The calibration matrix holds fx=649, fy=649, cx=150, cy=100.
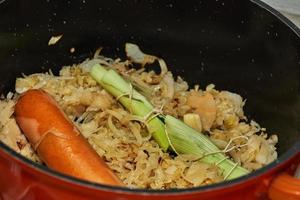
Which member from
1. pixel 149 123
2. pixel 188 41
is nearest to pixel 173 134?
pixel 149 123

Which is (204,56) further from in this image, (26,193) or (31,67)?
(26,193)

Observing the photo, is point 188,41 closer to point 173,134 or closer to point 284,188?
point 173,134

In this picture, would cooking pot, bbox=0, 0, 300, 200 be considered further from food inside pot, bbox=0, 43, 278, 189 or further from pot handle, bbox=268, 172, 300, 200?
pot handle, bbox=268, 172, 300, 200

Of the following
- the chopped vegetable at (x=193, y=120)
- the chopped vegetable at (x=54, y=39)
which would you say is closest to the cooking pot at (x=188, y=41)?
the chopped vegetable at (x=54, y=39)

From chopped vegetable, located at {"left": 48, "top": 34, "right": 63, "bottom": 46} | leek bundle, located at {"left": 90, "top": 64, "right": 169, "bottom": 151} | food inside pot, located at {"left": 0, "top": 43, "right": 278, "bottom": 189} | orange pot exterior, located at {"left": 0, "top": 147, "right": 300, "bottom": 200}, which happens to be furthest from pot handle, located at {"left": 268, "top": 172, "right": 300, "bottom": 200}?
chopped vegetable, located at {"left": 48, "top": 34, "right": 63, "bottom": 46}

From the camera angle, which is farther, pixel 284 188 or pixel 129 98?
pixel 129 98

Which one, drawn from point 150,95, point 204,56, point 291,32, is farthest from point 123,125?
point 291,32

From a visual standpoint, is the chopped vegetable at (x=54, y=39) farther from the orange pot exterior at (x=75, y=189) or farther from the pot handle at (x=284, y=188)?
the pot handle at (x=284, y=188)
